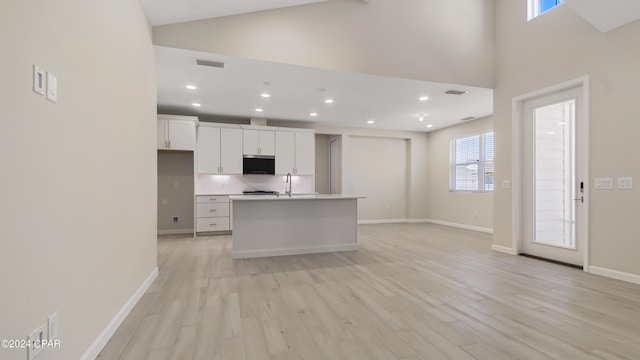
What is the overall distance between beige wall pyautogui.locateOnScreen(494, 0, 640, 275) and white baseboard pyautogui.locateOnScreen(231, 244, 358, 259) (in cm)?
324

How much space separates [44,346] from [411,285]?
2.92m

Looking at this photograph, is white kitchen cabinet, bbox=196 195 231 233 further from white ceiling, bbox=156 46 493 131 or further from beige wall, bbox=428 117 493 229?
beige wall, bbox=428 117 493 229

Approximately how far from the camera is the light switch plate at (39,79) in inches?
50.7

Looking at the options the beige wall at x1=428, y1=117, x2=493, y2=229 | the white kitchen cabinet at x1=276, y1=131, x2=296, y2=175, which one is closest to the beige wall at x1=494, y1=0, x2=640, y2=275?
the beige wall at x1=428, y1=117, x2=493, y2=229

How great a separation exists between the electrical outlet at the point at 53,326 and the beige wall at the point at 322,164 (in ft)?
23.6

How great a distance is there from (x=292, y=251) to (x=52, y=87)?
12.2ft

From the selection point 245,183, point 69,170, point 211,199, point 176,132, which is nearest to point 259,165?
point 245,183

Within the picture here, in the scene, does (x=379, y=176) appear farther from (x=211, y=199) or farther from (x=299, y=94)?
(x=211, y=199)

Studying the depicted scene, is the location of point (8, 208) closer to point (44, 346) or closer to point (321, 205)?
point (44, 346)

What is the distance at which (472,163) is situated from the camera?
7.37 metres

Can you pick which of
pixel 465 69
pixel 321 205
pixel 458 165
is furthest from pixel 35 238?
pixel 458 165

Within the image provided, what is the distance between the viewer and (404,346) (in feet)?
6.52

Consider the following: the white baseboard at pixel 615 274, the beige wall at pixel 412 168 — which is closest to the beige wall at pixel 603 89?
the white baseboard at pixel 615 274

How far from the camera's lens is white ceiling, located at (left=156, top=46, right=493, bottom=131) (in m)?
4.12
